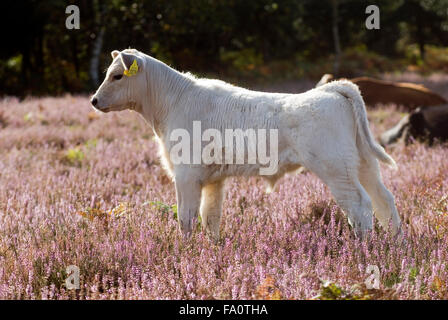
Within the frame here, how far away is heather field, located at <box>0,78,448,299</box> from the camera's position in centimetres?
327

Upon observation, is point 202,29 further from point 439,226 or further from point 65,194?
point 439,226

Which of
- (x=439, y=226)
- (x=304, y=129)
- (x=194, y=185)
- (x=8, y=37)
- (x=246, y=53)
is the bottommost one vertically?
(x=439, y=226)

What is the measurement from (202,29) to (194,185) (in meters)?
21.9

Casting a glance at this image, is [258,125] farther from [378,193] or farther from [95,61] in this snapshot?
[95,61]

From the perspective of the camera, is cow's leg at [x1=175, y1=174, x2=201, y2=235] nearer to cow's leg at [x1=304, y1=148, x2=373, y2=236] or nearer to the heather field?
the heather field

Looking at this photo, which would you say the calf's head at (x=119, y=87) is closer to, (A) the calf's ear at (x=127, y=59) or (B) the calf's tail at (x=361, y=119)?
(A) the calf's ear at (x=127, y=59)

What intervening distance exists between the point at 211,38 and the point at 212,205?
23.8 meters

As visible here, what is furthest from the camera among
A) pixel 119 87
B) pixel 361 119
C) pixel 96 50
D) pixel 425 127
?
pixel 96 50

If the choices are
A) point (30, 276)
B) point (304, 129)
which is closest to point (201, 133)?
point (304, 129)

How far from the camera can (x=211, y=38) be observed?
27.7 m

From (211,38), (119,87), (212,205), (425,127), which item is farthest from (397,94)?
(211,38)

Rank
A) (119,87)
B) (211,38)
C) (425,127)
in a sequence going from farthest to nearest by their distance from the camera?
(211,38) < (425,127) < (119,87)

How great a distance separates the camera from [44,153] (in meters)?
8.76
